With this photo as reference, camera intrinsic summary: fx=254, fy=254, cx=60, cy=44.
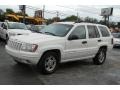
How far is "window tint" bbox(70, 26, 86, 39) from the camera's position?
9305 mm

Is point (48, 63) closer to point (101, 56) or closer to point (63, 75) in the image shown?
point (63, 75)

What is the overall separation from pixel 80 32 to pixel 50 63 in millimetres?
1940

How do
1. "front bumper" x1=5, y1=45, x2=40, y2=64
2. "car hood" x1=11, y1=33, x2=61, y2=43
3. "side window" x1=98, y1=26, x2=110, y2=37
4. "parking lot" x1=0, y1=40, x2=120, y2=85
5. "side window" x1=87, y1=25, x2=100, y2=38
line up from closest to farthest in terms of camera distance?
"parking lot" x1=0, y1=40, x2=120, y2=85 → "front bumper" x1=5, y1=45, x2=40, y2=64 → "car hood" x1=11, y1=33, x2=61, y2=43 → "side window" x1=87, y1=25, x2=100, y2=38 → "side window" x1=98, y1=26, x2=110, y2=37

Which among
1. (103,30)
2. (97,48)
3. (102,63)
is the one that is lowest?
(102,63)

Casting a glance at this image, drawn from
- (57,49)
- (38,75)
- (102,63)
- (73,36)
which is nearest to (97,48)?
(102,63)

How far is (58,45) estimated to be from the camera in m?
8.48

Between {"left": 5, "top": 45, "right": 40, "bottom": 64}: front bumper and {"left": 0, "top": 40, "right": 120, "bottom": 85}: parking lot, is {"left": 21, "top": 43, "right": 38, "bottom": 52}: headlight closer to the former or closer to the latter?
{"left": 5, "top": 45, "right": 40, "bottom": 64}: front bumper

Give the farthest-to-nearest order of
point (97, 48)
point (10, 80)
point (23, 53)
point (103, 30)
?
point (103, 30) < point (97, 48) < point (23, 53) < point (10, 80)

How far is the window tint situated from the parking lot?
4.10 ft

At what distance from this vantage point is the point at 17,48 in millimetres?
8141

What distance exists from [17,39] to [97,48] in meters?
3.63

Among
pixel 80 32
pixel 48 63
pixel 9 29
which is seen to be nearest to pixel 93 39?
pixel 80 32

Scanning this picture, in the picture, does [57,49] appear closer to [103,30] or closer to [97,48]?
[97,48]

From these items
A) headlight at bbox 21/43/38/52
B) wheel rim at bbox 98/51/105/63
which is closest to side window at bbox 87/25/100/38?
wheel rim at bbox 98/51/105/63
